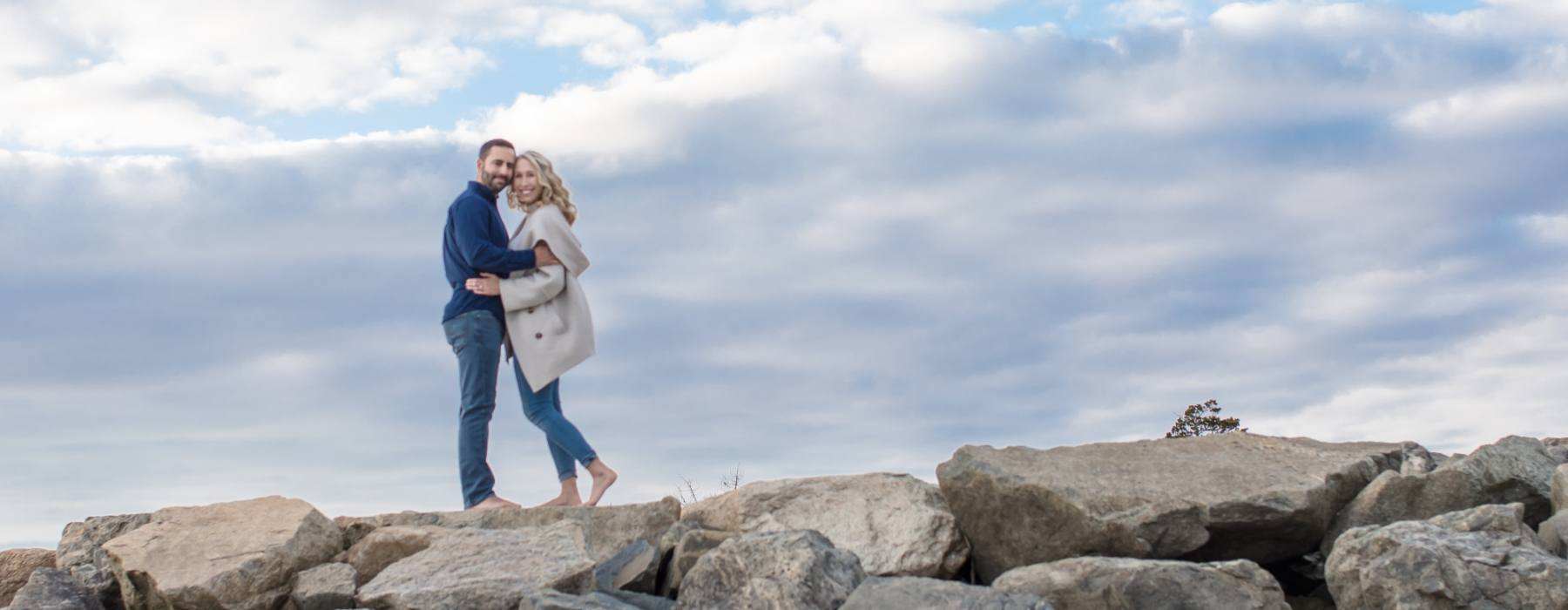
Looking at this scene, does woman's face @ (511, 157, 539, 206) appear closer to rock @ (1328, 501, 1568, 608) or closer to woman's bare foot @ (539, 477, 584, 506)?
woman's bare foot @ (539, 477, 584, 506)

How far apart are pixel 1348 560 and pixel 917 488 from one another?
2.16m

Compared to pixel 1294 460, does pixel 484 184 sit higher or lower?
higher

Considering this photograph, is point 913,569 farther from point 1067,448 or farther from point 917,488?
point 1067,448

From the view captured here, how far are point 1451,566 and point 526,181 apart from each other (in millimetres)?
6195

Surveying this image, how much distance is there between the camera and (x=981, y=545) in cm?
699

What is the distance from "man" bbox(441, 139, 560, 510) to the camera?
9.06m

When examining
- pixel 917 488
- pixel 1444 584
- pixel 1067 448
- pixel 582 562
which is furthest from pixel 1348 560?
pixel 582 562

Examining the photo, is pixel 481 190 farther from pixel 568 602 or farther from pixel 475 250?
pixel 568 602

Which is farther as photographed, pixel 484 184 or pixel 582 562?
pixel 484 184

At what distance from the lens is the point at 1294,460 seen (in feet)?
24.2

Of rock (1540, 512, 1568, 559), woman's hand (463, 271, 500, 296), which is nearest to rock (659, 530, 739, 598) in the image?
woman's hand (463, 271, 500, 296)

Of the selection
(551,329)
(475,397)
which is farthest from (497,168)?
(475,397)

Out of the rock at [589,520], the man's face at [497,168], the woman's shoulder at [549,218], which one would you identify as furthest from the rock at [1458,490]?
the man's face at [497,168]

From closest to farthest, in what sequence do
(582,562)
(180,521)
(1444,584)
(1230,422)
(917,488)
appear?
(1444,584), (582,562), (917,488), (180,521), (1230,422)
